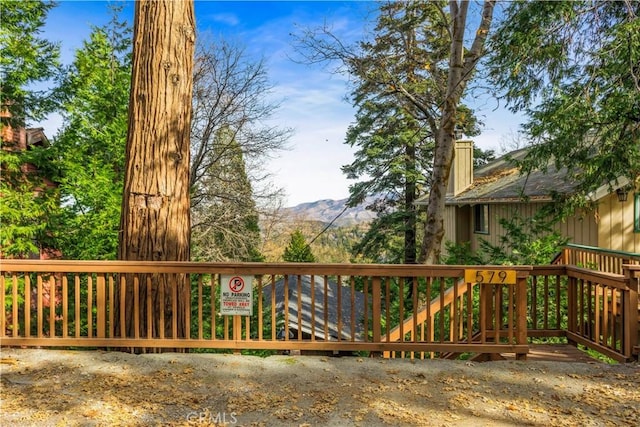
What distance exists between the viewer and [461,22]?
826cm

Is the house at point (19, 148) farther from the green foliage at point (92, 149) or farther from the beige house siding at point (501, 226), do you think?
the beige house siding at point (501, 226)

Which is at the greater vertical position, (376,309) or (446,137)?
(446,137)

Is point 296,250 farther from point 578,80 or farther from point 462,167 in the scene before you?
point 578,80

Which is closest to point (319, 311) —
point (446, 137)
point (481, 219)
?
point (446, 137)

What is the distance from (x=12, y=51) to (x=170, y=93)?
534 cm

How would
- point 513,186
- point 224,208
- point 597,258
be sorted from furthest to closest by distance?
point 224,208 → point 513,186 → point 597,258

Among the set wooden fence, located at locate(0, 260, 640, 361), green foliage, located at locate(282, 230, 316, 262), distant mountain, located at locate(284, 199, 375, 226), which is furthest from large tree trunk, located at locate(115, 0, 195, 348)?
green foliage, located at locate(282, 230, 316, 262)

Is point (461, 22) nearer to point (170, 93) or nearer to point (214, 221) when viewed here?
point (170, 93)

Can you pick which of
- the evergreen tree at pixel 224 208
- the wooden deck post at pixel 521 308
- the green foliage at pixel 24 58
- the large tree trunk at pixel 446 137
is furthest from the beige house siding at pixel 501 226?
the green foliage at pixel 24 58

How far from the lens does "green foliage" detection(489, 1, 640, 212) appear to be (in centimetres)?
588

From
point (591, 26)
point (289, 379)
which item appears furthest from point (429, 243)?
point (289, 379)

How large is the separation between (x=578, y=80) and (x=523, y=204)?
5.25 metres

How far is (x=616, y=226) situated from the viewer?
9320mm

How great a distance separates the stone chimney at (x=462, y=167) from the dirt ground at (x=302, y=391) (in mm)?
11405
